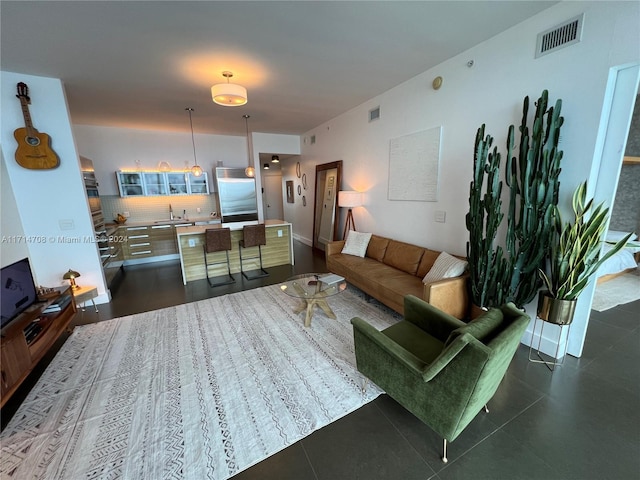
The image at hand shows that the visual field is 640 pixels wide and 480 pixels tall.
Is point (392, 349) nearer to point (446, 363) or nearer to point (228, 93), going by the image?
point (446, 363)

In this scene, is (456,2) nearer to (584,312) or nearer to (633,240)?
(584,312)

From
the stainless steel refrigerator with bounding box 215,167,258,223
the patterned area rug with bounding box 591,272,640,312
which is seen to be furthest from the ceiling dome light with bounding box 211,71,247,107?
Result: the patterned area rug with bounding box 591,272,640,312

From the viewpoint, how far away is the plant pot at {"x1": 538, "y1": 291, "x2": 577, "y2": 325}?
1994 mm

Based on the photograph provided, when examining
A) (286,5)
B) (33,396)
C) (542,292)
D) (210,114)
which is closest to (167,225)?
(210,114)

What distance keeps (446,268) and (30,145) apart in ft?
16.4

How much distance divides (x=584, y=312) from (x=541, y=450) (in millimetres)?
1325

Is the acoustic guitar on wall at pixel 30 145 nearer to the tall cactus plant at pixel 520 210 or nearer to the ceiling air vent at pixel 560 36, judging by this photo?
the tall cactus plant at pixel 520 210

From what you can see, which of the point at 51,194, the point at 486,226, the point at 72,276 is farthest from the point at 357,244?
the point at 51,194

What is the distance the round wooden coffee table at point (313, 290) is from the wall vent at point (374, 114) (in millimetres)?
2703

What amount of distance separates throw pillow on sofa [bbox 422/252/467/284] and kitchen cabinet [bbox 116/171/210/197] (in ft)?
17.7

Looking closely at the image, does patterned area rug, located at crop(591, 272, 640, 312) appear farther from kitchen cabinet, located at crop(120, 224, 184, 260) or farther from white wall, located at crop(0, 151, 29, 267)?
kitchen cabinet, located at crop(120, 224, 184, 260)

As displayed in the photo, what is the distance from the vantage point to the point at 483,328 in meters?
1.44

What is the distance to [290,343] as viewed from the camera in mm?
2551

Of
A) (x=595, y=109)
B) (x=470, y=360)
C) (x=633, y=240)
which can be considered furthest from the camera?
(x=633, y=240)
